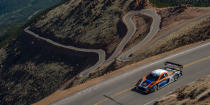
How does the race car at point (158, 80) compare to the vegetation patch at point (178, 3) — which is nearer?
the race car at point (158, 80)

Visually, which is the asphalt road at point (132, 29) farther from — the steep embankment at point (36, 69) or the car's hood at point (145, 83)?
the car's hood at point (145, 83)

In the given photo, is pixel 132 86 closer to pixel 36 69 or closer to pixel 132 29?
pixel 132 29

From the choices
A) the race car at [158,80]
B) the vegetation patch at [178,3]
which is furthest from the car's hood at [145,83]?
the vegetation patch at [178,3]

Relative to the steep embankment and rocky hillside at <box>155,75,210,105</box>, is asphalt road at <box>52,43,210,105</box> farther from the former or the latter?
the steep embankment

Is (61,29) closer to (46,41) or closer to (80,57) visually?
(46,41)

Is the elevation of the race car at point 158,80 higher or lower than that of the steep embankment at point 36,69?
higher

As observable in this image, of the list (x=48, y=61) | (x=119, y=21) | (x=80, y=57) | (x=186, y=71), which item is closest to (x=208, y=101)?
(x=186, y=71)
